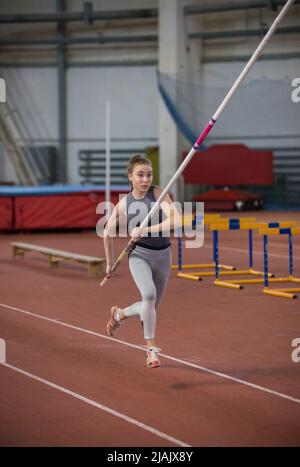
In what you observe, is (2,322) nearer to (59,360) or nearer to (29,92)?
(59,360)

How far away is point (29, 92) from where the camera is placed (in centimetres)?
3017

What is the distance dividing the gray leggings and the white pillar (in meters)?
20.5

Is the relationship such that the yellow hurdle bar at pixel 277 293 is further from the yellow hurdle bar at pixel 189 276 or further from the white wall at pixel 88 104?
the white wall at pixel 88 104

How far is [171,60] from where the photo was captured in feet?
88.2

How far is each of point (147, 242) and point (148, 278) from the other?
272 mm

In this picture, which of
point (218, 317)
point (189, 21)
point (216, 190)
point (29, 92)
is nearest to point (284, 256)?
point (218, 317)

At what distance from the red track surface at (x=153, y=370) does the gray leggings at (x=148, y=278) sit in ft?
1.38

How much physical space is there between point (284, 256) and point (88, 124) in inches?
653
